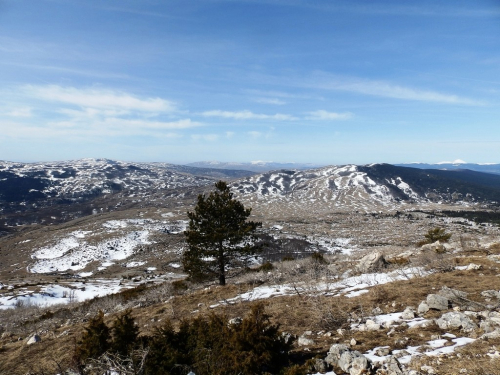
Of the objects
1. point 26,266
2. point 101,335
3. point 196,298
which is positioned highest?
point 101,335

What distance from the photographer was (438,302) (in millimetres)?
8586

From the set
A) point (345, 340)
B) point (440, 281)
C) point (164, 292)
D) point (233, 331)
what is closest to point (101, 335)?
point (233, 331)

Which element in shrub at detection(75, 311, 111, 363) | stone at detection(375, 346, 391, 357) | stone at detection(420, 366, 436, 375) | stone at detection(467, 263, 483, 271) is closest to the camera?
stone at detection(420, 366, 436, 375)

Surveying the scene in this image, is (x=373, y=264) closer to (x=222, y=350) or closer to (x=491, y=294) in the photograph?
(x=491, y=294)

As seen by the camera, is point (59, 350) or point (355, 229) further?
point (355, 229)

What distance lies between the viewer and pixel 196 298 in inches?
659

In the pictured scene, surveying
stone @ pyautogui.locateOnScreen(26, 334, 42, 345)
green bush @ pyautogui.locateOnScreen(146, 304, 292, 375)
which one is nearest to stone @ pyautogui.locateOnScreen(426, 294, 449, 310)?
green bush @ pyautogui.locateOnScreen(146, 304, 292, 375)

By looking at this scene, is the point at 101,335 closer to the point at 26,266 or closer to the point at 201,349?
the point at 201,349

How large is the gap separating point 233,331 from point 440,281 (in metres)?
9.56

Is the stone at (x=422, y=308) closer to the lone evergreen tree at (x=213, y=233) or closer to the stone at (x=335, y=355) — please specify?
the stone at (x=335, y=355)

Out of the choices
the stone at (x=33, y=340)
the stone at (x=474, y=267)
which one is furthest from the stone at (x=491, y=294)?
the stone at (x=33, y=340)

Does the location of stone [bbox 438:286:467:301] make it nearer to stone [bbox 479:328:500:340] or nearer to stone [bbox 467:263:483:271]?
stone [bbox 479:328:500:340]

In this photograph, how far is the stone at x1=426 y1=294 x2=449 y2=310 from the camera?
27.9 ft

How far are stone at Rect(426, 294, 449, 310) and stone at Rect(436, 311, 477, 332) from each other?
1.06 m
